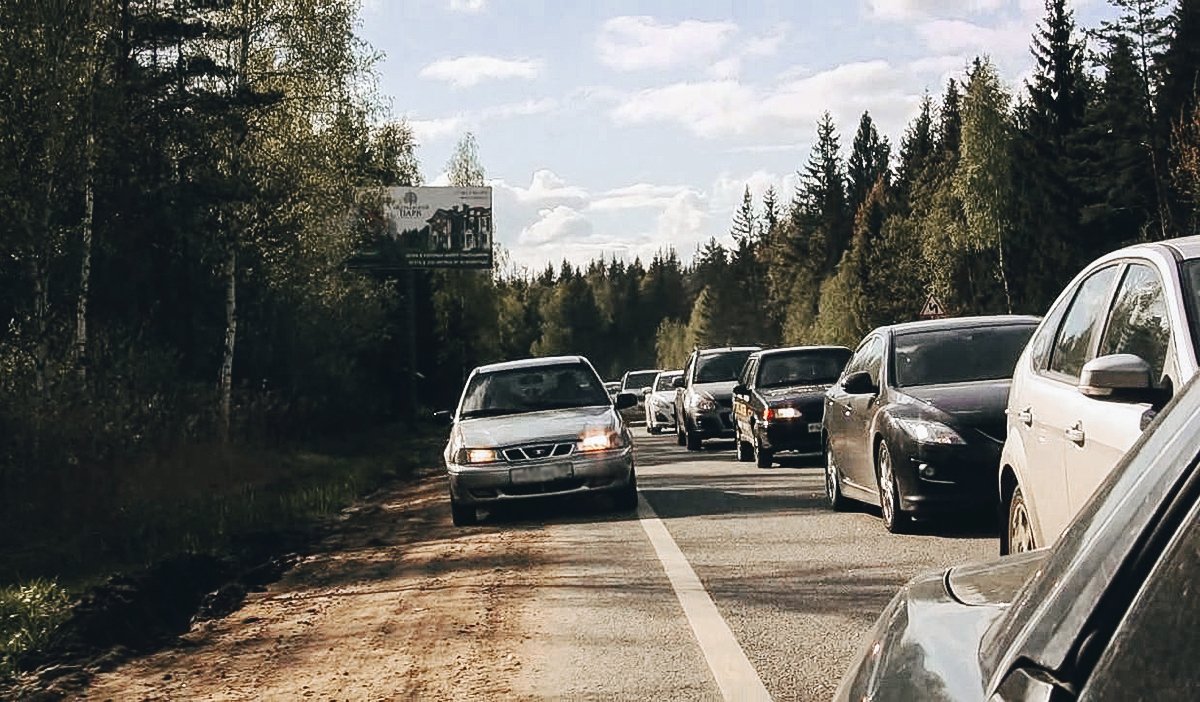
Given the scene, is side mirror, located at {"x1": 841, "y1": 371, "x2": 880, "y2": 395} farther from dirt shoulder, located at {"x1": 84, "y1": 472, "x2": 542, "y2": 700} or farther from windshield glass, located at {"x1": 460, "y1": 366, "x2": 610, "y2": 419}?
windshield glass, located at {"x1": 460, "y1": 366, "x2": 610, "y2": 419}

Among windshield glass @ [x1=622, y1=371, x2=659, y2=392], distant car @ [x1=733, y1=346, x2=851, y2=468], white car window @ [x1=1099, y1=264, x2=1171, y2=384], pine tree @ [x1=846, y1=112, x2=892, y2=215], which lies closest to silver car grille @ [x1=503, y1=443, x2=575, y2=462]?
distant car @ [x1=733, y1=346, x2=851, y2=468]

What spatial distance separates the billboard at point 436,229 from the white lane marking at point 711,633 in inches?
1437

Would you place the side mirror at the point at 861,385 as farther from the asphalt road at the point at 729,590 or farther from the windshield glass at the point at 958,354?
the asphalt road at the point at 729,590

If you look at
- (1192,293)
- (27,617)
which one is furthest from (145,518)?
(1192,293)

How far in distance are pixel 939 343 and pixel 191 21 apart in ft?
71.7

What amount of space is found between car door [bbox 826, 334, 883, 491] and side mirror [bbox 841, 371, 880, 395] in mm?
58

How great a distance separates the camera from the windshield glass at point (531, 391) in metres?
15.1

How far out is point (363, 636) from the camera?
7.66 meters

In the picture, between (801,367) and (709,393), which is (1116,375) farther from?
(709,393)

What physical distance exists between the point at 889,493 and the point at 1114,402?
5.73 m

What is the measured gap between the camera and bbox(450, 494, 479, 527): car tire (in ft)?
44.7

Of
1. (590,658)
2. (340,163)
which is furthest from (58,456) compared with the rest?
(340,163)

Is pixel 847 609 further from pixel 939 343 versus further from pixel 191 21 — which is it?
pixel 191 21

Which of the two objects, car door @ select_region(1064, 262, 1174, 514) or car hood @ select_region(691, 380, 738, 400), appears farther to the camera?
car hood @ select_region(691, 380, 738, 400)
